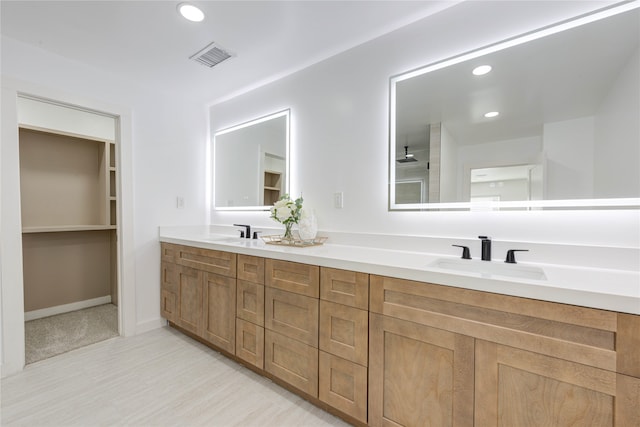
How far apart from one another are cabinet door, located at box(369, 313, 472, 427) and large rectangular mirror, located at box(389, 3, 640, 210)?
0.81 meters

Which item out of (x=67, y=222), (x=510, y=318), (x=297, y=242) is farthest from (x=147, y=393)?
(x=67, y=222)

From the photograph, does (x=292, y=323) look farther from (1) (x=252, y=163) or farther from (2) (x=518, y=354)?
(1) (x=252, y=163)

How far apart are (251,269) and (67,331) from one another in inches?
86.1

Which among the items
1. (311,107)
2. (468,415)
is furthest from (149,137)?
(468,415)

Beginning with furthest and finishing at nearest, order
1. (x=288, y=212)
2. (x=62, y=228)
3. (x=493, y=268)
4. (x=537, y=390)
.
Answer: (x=62, y=228), (x=288, y=212), (x=493, y=268), (x=537, y=390)

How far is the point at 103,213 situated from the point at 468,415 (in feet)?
13.1

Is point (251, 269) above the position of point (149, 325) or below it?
above

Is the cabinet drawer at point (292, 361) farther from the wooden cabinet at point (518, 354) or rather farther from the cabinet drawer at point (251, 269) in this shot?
the wooden cabinet at point (518, 354)

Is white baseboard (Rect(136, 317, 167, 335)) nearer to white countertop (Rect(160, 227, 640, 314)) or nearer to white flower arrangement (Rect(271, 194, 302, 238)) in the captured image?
white flower arrangement (Rect(271, 194, 302, 238))

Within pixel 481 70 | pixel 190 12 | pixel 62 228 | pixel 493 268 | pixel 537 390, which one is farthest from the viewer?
pixel 62 228

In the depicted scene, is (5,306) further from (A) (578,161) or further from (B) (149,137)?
(A) (578,161)

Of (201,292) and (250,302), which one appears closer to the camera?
(250,302)

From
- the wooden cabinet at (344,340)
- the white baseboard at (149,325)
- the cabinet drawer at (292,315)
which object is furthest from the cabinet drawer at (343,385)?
the white baseboard at (149,325)

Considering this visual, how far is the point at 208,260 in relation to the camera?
2209mm
